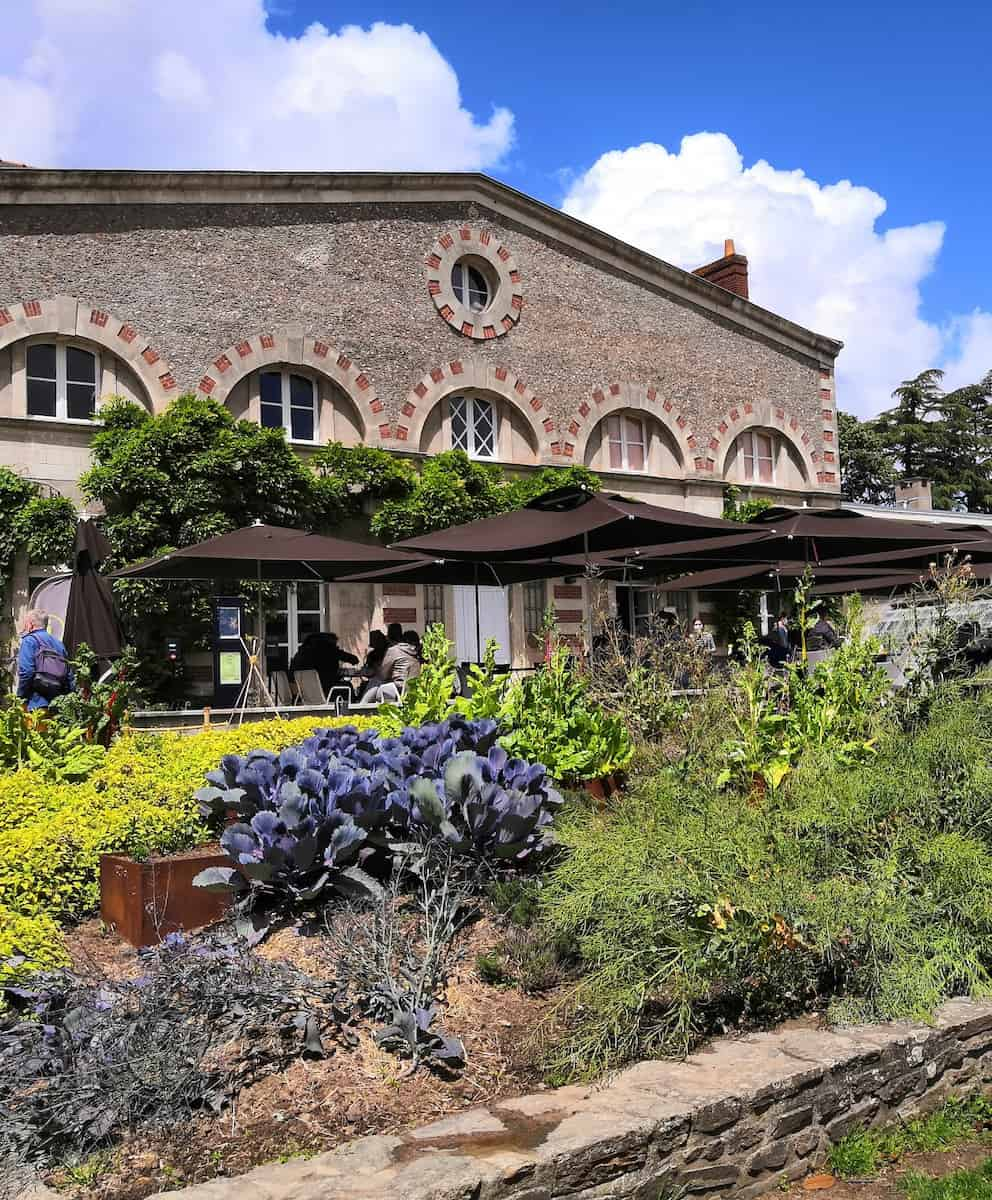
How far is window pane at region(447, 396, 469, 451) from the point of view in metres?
18.3

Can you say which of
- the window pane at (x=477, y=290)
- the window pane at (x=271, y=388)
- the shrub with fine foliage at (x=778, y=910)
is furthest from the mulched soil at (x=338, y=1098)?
the window pane at (x=477, y=290)

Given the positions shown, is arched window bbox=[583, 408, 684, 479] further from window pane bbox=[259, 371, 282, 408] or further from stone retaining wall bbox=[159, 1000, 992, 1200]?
stone retaining wall bbox=[159, 1000, 992, 1200]

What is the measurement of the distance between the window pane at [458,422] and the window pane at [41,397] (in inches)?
250

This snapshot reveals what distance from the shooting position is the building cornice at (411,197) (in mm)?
14797

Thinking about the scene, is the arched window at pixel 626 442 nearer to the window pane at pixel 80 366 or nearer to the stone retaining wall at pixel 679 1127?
the window pane at pixel 80 366

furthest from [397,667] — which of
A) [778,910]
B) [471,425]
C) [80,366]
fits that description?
[471,425]

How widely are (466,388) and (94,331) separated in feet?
20.0

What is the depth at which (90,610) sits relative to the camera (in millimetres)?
10305

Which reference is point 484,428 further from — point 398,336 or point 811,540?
point 811,540

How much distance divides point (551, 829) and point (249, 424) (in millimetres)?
11692

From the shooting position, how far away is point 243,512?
50.4 feet

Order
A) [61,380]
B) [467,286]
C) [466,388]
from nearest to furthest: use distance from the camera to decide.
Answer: [61,380], [466,388], [467,286]

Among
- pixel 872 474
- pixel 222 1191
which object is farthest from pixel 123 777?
A: pixel 872 474

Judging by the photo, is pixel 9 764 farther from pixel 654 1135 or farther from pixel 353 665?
pixel 353 665
